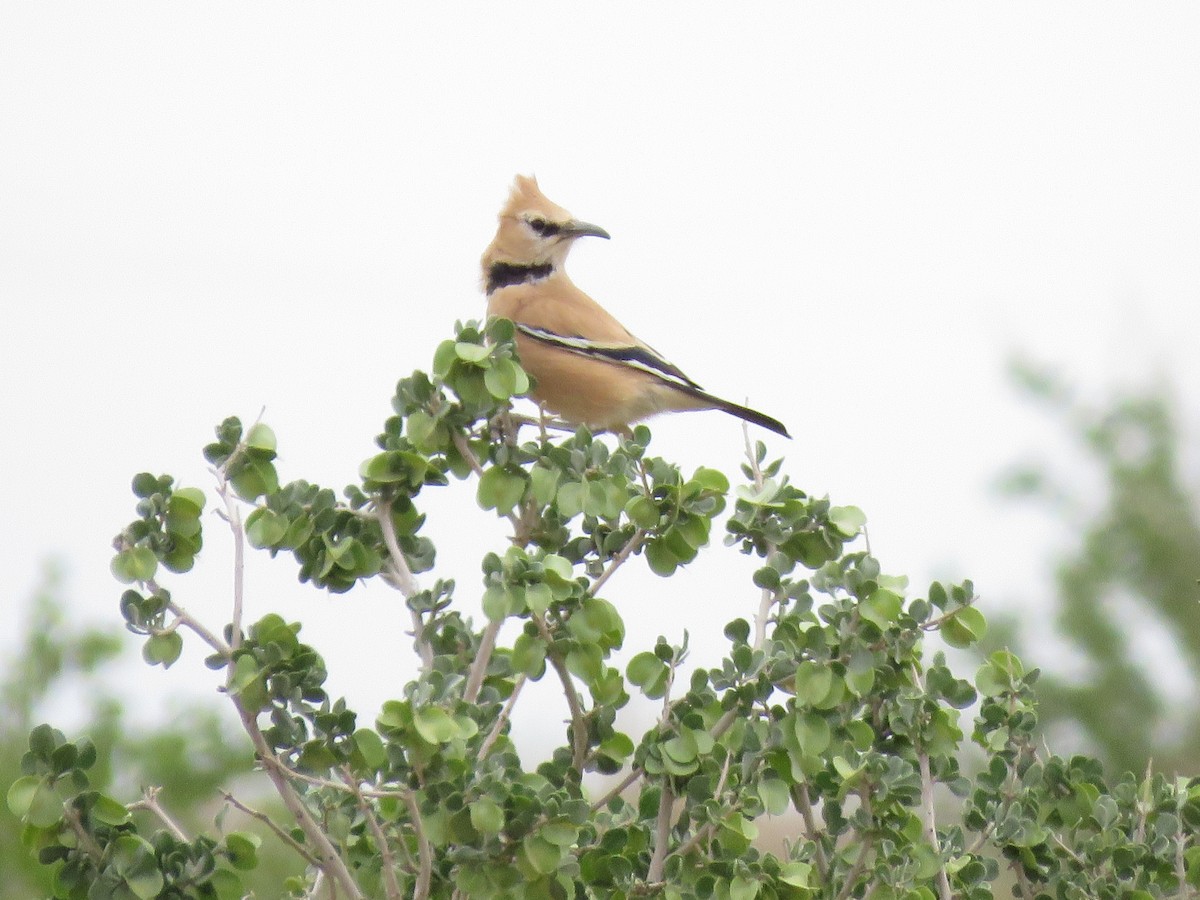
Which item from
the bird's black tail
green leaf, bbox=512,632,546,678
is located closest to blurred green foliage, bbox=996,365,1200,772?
the bird's black tail

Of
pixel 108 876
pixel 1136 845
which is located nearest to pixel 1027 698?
pixel 1136 845

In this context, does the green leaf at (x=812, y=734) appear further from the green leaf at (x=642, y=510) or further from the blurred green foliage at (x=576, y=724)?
the green leaf at (x=642, y=510)

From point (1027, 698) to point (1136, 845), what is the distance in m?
0.33

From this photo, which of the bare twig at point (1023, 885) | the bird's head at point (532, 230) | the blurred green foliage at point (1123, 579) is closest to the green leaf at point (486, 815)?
the bare twig at point (1023, 885)

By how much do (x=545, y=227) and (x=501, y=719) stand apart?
9.77 ft

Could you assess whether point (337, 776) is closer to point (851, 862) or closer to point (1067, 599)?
point (851, 862)

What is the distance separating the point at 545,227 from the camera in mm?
4891

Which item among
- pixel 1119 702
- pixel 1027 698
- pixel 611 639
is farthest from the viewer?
pixel 1119 702

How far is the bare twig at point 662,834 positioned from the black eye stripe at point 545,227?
2.94 m

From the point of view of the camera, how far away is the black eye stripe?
4.87 metres

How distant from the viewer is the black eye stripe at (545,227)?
487cm

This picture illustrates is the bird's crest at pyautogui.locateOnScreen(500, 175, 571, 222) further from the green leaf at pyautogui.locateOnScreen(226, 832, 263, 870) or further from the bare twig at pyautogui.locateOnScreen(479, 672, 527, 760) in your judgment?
the green leaf at pyautogui.locateOnScreen(226, 832, 263, 870)

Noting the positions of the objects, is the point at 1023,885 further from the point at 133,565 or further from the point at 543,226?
the point at 543,226

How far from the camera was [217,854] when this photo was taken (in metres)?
2.20
